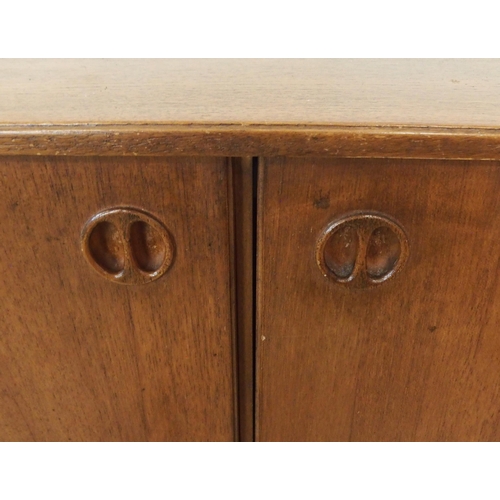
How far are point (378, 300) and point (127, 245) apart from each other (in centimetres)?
32

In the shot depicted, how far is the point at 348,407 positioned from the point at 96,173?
50 centimetres

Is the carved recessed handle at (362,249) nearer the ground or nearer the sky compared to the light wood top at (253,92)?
nearer the ground

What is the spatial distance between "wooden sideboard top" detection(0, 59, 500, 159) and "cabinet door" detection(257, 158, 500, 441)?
4 cm

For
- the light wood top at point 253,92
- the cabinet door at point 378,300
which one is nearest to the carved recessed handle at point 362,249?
the cabinet door at point 378,300

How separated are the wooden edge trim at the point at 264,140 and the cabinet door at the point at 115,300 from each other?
0.09 ft

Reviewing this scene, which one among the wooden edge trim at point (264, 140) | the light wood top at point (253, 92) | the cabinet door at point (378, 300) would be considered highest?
the light wood top at point (253, 92)

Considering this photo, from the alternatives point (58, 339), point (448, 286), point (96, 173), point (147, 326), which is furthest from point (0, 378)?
point (448, 286)

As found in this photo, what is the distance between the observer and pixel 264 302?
68 centimetres

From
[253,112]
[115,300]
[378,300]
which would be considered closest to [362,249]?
[378,300]

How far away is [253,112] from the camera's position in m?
0.57

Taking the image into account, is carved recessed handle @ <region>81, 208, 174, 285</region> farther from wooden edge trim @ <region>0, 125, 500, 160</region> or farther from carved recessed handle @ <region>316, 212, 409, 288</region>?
carved recessed handle @ <region>316, 212, 409, 288</region>

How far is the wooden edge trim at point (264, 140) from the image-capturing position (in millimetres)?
533

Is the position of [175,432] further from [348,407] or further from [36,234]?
[36,234]

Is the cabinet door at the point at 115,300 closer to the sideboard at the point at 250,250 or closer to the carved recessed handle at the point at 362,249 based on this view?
the sideboard at the point at 250,250
